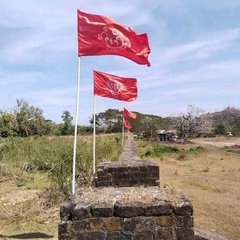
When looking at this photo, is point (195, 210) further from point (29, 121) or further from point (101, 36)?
point (29, 121)

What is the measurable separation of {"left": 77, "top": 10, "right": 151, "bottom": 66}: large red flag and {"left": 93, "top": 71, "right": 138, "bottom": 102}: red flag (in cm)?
243

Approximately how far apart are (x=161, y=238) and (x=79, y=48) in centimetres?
433

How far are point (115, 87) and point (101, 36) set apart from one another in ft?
10.2

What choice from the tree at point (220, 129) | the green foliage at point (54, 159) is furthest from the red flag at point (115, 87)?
the tree at point (220, 129)

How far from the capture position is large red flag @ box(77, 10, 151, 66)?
6.62 meters

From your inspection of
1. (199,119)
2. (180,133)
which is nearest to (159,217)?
(180,133)

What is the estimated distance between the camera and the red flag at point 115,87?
9.16 meters

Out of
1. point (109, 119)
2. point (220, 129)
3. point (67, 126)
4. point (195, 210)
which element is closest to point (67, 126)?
point (67, 126)

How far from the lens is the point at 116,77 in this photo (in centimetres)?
986

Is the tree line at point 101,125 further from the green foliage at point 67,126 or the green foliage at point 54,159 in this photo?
the green foliage at point 54,159

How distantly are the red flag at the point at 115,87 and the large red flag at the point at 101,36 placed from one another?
7.98 ft

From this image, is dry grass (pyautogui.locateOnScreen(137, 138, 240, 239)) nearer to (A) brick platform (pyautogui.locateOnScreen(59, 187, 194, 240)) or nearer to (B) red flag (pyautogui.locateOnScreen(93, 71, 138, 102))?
(B) red flag (pyautogui.locateOnScreen(93, 71, 138, 102))

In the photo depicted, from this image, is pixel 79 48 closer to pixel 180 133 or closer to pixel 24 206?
pixel 24 206

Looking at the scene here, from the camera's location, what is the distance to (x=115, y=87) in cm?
969
